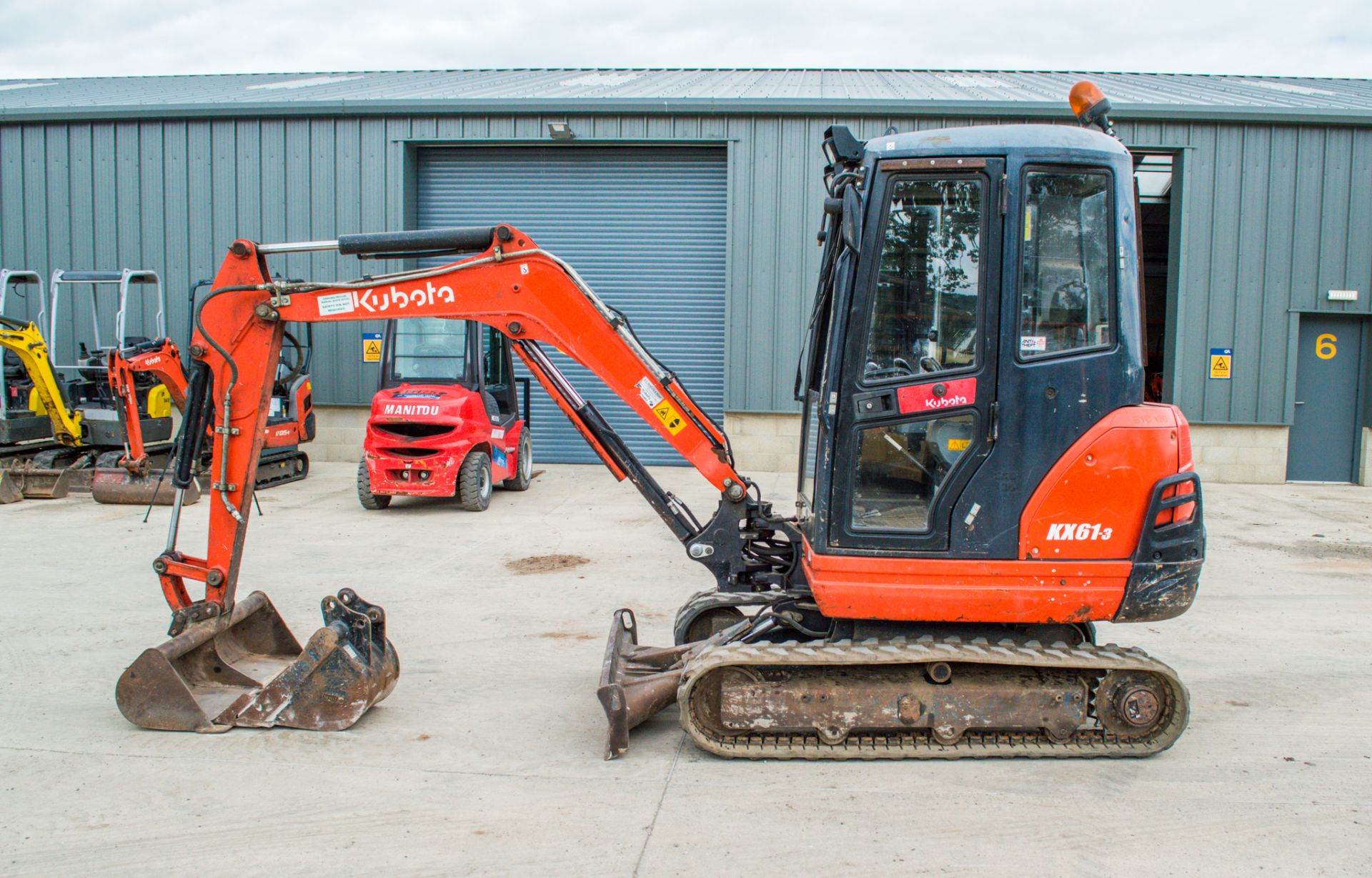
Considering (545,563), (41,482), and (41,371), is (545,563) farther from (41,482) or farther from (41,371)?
(41,371)

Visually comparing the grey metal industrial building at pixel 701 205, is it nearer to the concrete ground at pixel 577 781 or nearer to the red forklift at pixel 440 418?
the red forklift at pixel 440 418

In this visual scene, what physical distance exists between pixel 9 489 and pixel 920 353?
1163 centimetres

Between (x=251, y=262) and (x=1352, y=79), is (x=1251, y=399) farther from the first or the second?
(x=251, y=262)

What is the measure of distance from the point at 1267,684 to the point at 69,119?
1764 cm

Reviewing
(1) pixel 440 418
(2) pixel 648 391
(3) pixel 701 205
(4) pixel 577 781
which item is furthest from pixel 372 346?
(4) pixel 577 781

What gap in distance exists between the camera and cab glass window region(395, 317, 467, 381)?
11.5 meters

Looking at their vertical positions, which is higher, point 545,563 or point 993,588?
point 993,588

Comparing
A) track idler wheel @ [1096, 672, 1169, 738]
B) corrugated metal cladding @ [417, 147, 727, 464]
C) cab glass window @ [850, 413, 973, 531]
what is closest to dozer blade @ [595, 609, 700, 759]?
cab glass window @ [850, 413, 973, 531]

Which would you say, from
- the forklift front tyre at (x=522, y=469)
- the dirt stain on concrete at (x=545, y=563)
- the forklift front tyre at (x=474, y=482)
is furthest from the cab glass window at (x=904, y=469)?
the forklift front tyre at (x=522, y=469)

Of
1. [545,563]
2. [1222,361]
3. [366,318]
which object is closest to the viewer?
[366,318]

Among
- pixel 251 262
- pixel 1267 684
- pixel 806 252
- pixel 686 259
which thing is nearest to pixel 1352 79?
pixel 806 252

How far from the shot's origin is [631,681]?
470 centimetres

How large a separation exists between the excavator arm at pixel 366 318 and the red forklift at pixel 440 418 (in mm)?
5540

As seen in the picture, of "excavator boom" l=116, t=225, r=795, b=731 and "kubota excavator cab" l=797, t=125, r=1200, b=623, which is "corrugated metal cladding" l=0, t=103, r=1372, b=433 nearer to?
"excavator boom" l=116, t=225, r=795, b=731
